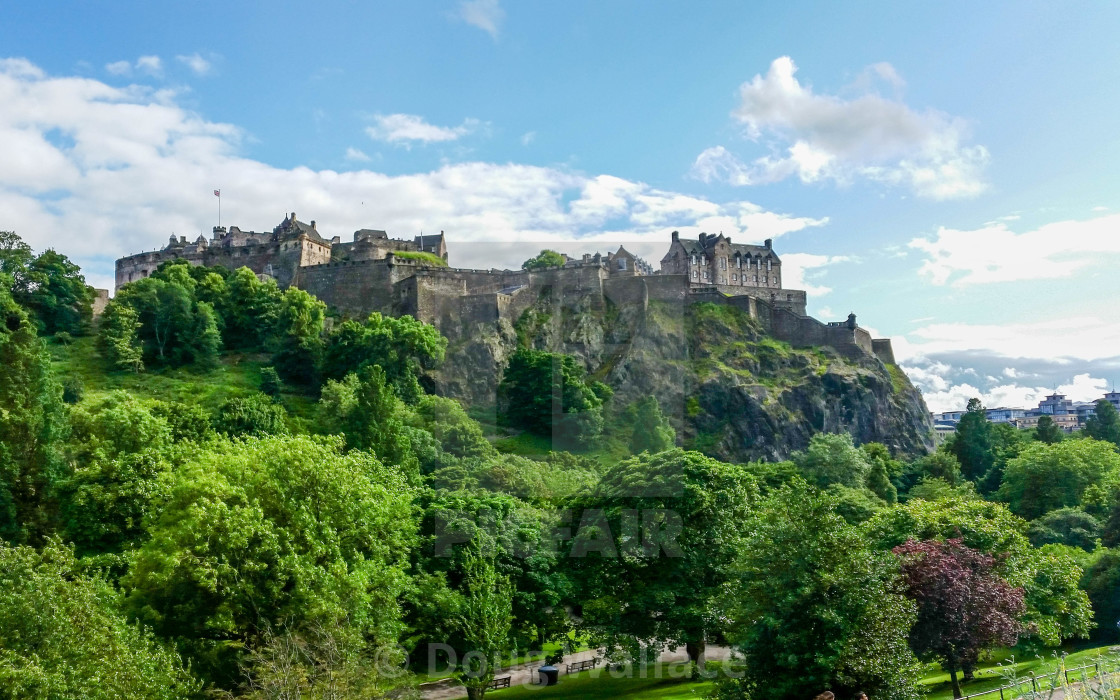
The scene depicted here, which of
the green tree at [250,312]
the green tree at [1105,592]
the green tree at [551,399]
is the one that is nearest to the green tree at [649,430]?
the green tree at [551,399]

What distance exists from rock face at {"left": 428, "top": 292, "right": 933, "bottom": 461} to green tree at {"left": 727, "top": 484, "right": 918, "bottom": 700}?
53.0m

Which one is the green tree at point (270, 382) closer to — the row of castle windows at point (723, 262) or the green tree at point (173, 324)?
the green tree at point (173, 324)

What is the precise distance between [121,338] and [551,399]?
3327cm

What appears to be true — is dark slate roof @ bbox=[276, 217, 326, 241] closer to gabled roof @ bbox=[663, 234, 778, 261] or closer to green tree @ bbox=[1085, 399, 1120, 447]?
gabled roof @ bbox=[663, 234, 778, 261]

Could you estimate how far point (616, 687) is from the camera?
32625 mm

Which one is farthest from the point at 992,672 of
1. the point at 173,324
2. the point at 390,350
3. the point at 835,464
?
the point at 173,324

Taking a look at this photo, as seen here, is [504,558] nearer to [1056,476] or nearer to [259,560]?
[259,560]

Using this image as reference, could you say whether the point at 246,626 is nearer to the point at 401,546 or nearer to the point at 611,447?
the point at 401,546

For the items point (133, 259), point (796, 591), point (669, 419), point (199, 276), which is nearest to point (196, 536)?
point (796, 591)

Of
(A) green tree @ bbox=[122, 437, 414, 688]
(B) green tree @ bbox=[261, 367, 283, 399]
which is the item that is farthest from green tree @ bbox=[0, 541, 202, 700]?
(B) green tree @ bbox=[261, 367, 283, 399]

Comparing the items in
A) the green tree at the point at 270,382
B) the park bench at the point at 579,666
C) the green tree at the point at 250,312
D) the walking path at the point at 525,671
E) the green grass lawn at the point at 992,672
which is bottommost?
the walking path at the point at 525,671

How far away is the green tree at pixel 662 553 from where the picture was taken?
102ft

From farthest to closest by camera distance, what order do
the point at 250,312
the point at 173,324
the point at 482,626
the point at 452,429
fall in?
the point at 250,312, the point at 173,324, the point at 452,429, the point at 482,626

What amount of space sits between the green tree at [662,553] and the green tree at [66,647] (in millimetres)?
15149
